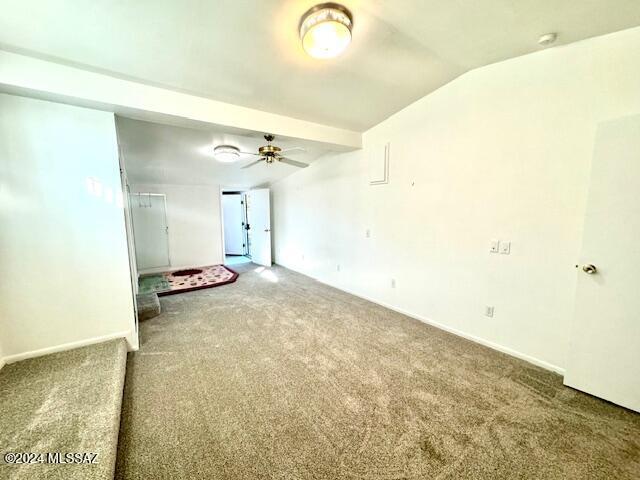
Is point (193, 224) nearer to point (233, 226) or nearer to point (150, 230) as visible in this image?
point (150, 230)

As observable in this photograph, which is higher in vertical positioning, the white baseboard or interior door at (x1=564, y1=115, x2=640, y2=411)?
interior door at (x1=564, y1=115, x2=640, y2=411)

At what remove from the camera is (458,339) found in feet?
8.68

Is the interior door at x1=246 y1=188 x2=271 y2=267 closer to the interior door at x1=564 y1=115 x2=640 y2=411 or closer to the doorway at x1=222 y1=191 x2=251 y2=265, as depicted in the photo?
the doorway at x1=222 y1=191 x2=251 y2=265

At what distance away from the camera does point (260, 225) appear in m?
6.35

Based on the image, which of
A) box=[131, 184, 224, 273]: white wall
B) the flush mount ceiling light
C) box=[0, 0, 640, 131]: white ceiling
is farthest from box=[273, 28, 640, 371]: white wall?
box=[131, 184, 224, 273]: white wall

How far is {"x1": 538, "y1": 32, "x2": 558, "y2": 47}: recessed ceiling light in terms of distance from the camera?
1.79 meters

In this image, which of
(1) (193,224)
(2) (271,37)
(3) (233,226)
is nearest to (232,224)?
(3) (233,226)

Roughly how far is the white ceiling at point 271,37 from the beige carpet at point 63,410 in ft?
7.65

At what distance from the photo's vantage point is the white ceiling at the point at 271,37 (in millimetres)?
1527

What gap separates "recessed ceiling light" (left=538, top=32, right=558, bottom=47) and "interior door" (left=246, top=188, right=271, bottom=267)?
5.14m

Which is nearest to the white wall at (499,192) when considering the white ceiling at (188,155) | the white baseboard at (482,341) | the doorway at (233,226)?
the white baseboard at (482,341)

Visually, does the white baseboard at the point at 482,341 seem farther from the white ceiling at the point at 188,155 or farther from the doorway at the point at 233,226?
the doorway at the point at 233,226

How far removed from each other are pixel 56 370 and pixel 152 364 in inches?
24.9

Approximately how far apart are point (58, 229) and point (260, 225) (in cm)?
430
